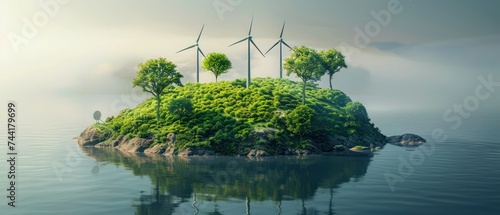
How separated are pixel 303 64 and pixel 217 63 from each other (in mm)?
36044

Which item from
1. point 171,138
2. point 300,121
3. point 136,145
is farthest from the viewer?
point 136,145

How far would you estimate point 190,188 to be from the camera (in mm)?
56562

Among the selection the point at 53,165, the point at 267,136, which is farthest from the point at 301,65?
the point at 53,165

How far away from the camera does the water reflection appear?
157 ft

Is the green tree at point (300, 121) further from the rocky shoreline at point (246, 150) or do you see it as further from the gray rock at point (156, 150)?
the gray rock at point (156, 150)

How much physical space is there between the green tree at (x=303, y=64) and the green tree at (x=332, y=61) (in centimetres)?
1766

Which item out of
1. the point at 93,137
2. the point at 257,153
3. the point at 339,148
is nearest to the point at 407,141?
the point at 339,148

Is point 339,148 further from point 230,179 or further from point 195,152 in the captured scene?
point 230,179

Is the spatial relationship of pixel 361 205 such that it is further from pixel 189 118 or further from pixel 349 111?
pixel 349 111

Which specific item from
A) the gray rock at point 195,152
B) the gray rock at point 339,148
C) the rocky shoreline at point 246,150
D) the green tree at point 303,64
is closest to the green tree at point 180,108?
the rocky shoreline at point 246,150

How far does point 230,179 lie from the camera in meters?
62.2

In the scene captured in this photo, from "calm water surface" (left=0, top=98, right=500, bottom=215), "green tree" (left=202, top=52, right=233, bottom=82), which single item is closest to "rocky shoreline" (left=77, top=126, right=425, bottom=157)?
"calm water surface" (left=0, top=98, right=500, bottom=215)

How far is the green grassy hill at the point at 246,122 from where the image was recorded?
8919 centimetres

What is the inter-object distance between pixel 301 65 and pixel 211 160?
4441 centimetres
